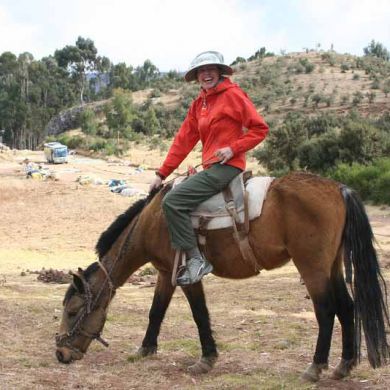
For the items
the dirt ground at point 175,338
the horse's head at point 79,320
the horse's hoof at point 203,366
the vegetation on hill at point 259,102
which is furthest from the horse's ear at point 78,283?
the vegetation on hill at point 259,102

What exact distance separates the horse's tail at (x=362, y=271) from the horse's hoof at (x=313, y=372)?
31cm

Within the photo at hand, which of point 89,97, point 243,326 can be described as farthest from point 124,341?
point 89,97

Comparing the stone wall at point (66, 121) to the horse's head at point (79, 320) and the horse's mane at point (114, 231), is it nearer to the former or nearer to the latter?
the horse's mane at point (114, 231)

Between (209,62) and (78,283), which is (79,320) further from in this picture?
(209,62)

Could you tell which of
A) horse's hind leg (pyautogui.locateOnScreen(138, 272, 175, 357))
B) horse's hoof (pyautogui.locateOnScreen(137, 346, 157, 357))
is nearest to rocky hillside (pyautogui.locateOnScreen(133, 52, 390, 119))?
horse's hind leg (pyautogui.locateOnScreen(138, 272, 175, 357))

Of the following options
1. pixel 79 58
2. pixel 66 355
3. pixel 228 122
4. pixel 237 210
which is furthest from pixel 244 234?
pixel 79 58

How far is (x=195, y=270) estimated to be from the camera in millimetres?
4598

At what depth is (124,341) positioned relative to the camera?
5766 millimetres

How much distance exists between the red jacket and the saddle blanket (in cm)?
17

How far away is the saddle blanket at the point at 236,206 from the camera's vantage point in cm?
458

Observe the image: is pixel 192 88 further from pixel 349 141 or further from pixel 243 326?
pixel 243 326

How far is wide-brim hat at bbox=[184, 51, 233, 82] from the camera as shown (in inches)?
182

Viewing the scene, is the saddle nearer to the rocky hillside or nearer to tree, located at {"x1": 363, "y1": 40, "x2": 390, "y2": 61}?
the rocky hillside

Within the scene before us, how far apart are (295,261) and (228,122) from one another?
1158 millimetres
